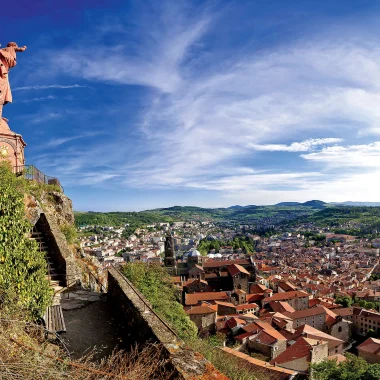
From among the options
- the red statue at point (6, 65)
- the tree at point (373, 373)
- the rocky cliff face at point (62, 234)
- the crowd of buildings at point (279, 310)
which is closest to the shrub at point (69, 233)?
the rocky cliff face at point (62, 234)

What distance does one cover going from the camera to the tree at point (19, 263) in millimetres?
5000

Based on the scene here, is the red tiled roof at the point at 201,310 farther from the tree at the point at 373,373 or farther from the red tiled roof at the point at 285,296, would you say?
the tree at the point at 373,373

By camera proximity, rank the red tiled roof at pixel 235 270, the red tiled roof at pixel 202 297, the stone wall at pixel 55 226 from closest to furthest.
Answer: the stone wall at pixel 55 226
the red tiled roof at pixel 202 297
the red tiled roof at pixel 235 270

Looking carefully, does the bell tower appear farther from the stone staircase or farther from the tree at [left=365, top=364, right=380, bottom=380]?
the stone staircase

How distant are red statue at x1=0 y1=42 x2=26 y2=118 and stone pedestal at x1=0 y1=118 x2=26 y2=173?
1.17 metres

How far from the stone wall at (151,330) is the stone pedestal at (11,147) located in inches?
305

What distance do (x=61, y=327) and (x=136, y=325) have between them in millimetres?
1396

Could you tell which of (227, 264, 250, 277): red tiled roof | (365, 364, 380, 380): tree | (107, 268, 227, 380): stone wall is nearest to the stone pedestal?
(107, 268, 227, 380): stone wall

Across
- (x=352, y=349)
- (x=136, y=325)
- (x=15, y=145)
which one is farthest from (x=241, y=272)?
(x=136, y=325)

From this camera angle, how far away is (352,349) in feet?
117

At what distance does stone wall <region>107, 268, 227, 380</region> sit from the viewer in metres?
3.55

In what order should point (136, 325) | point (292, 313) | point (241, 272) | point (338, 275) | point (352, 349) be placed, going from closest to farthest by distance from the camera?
point (136, 325) < point (352, 349) < point (292, 313) < point (241, 272) < point (338, 275)

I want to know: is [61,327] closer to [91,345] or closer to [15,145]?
[91,345]

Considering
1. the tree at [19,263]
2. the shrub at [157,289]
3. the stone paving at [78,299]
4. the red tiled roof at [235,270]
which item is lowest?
the red tiled roof at [235,270]
